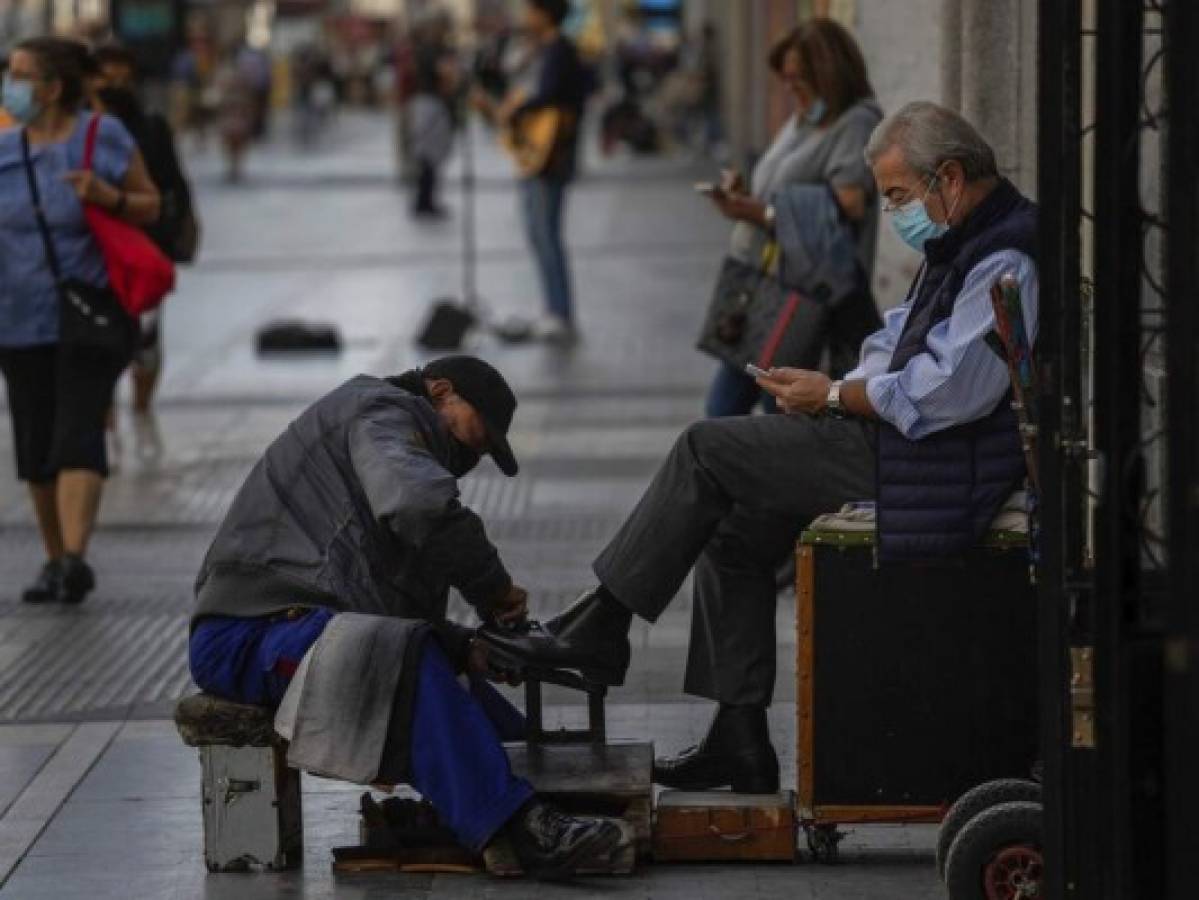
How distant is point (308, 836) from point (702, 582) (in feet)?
3.39

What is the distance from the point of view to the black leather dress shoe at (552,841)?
6.28 metres

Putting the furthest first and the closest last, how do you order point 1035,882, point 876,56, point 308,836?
1. point 876,56
2. point 308,836
3. point 1035,882

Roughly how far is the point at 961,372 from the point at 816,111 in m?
3.87

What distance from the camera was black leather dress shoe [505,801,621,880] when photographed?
628cm

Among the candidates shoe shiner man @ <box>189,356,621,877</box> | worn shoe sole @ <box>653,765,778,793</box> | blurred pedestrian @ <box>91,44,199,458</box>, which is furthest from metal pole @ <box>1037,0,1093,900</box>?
blurred pedestrian @ <box>91,44,199,458</box>

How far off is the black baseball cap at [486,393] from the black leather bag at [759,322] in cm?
264

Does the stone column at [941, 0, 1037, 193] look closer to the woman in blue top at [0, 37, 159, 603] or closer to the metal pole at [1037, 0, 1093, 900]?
the woman in blue top at [0, 37, 159, 603]

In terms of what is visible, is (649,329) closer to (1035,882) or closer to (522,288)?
(522,288)

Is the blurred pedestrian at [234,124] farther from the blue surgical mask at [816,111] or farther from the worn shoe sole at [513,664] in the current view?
the worn shoe sole at [513,664]

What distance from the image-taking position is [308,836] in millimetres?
6832

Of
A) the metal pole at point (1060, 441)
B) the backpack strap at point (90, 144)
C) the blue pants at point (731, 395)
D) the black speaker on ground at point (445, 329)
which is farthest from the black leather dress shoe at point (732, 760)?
the black speaker on ground at point (445, 329)

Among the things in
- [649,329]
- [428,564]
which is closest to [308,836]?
[428,564]

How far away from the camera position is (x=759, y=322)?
31.0 feet

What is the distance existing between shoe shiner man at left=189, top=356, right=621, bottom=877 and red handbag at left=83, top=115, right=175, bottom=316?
3387 millimetres
